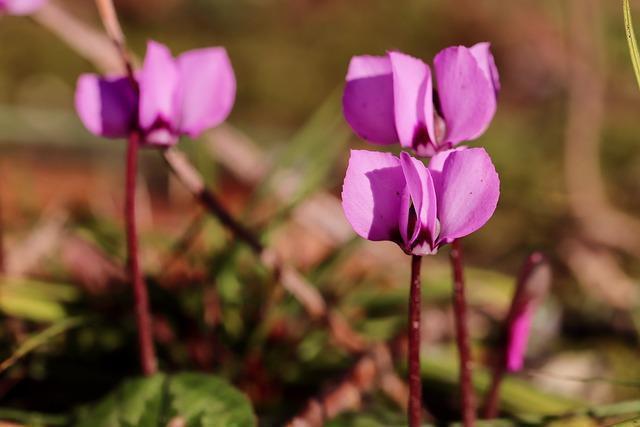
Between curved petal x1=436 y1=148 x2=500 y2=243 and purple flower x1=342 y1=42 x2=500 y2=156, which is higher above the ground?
purple flower x1=342 y1=42 x2=500 y2=156

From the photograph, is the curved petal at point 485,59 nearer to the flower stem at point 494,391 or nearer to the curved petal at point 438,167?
the curved petal at point 438,167

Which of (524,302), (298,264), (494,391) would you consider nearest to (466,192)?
(524,302)

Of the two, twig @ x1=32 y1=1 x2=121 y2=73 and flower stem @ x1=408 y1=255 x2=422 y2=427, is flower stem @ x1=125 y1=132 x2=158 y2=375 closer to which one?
flower stem @ x1=408 y1=255 x2=422 y2=427

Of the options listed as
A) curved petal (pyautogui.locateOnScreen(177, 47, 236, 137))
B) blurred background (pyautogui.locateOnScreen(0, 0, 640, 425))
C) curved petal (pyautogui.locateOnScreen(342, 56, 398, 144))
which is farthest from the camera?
blurred background (pyautogui.locateOnScreen(0, 0, 640, 425))

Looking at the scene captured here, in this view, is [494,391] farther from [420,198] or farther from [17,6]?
[17,6]

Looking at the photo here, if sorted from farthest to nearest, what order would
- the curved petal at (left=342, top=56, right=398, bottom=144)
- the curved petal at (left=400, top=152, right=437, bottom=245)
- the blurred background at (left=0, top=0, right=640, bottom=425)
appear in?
the blurred background at (left=0, top=0, right=640, bottom=425) < the curved petal at (left=342, top=56, right=398, bottom=144) < the curved petal at (left=400, top=152, right=437, bottom=245)

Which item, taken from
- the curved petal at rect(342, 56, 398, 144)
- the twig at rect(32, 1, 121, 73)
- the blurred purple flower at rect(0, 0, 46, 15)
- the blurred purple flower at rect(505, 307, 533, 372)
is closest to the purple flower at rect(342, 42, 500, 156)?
the curved petal at rect(342, 56, 398, 144)
